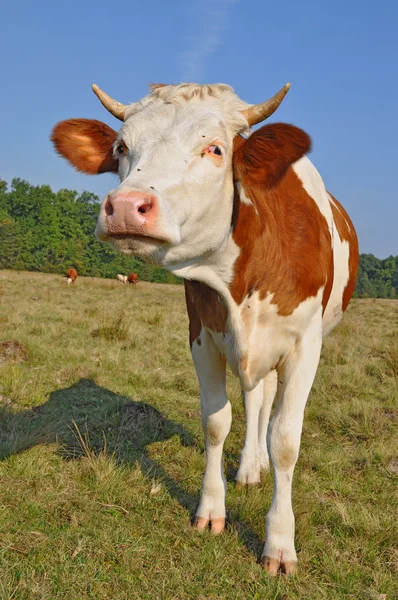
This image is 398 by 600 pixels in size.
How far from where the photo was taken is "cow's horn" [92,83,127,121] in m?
2.96

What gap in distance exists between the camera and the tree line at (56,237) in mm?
68438

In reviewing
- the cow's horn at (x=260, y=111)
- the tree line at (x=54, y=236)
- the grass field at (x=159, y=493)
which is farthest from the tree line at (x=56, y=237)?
the cow's horn at (x=260, y=111)

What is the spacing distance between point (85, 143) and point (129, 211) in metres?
1.24

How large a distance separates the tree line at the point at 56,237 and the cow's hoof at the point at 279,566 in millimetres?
57452

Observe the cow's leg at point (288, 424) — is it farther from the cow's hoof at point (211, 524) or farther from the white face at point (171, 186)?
the white face at point (171, 186)

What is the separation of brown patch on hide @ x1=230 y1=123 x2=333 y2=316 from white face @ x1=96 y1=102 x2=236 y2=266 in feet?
0.49

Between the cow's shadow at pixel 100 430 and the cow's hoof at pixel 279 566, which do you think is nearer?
the cow's hoof at pixel 279 566

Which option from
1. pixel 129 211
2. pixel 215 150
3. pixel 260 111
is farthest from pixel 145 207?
pixel 260 111

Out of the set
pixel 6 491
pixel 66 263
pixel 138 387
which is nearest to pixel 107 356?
pixel 138 387

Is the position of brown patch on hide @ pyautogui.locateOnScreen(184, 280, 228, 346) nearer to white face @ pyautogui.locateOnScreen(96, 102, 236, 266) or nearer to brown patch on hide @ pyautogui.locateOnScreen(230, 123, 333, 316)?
brown patch on hide @ pyautogui.locateOnScreen(230, 123, 333, 316)

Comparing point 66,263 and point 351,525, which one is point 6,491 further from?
point 66,263

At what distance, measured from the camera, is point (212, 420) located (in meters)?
3.48

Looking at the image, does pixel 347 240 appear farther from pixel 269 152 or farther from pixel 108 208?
pixel 108 208

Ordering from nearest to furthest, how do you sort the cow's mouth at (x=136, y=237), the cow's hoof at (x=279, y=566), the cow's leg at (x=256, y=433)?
the cow's mouth at (x=136, y=237) < the cow's hoof at (x=279, y=566) < the cow's leg at (x=256, y=433)
